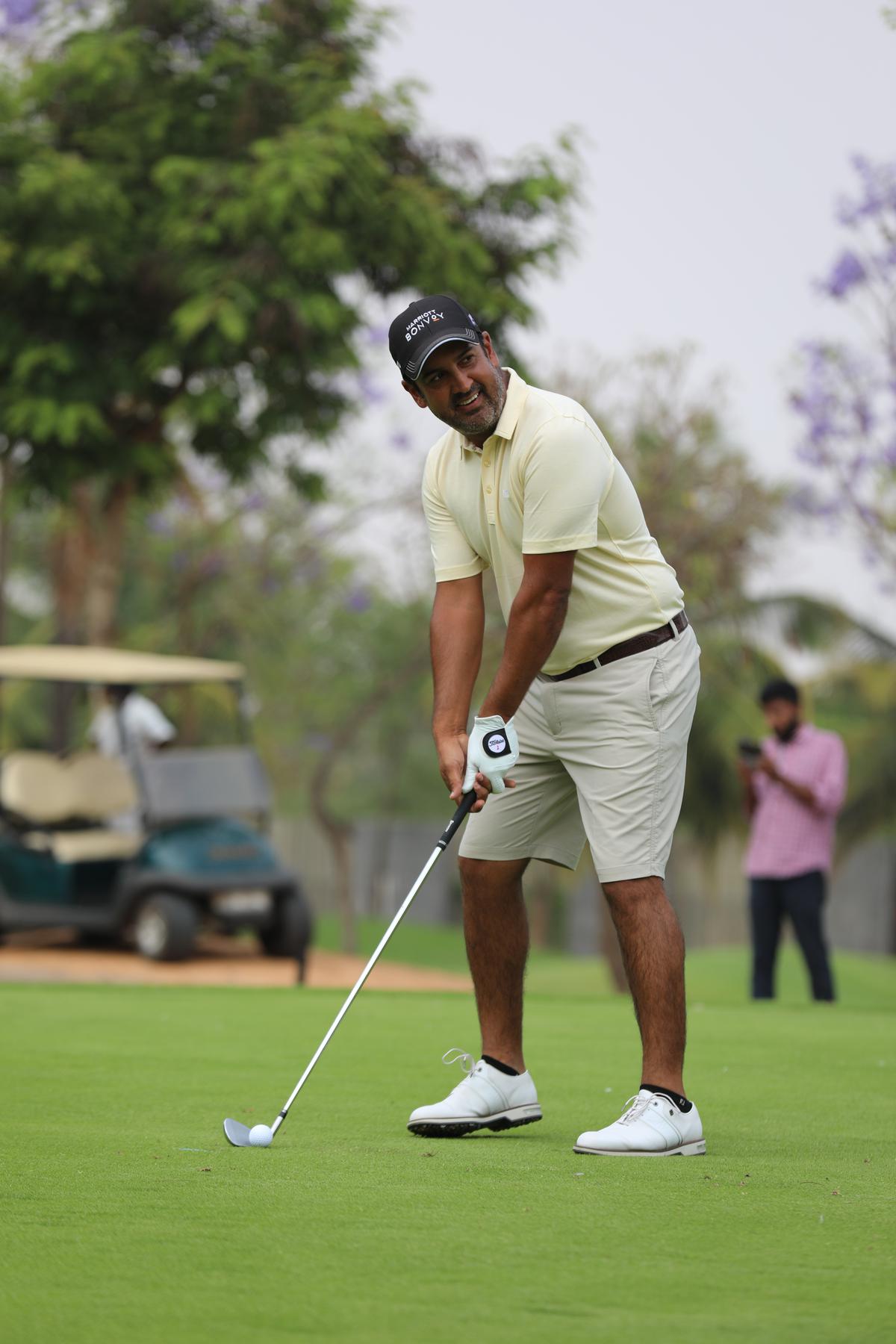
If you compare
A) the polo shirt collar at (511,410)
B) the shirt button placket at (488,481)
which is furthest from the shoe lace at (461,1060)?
Result: the polo shirt collar at (511,410)

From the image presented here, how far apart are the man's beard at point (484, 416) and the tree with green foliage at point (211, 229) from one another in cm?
819

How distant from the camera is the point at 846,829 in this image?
22078 mm

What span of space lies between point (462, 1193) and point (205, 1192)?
0.47m

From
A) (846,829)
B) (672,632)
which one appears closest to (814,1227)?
(672,632)

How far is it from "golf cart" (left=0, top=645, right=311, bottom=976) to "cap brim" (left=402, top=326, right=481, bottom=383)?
9560 millimetres

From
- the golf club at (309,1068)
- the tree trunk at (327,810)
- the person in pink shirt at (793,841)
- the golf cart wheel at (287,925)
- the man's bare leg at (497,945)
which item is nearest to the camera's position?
the golf club at (309,1068)

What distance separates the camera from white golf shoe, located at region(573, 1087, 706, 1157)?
399 centimetres

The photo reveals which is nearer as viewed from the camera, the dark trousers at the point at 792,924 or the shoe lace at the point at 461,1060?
the shoe lace at the point at 461,1060

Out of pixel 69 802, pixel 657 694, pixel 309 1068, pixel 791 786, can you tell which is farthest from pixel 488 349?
pixel 69 802

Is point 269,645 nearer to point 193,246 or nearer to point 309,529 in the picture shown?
point 309,529

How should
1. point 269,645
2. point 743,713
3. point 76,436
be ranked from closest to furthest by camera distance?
point 76,436
point 743,713
point 269,645

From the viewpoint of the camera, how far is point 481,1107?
4.35 metres

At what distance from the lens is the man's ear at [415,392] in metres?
4.38

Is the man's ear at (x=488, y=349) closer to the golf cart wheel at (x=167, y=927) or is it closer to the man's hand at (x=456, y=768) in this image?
the man's hand at (x=456, y=768)
